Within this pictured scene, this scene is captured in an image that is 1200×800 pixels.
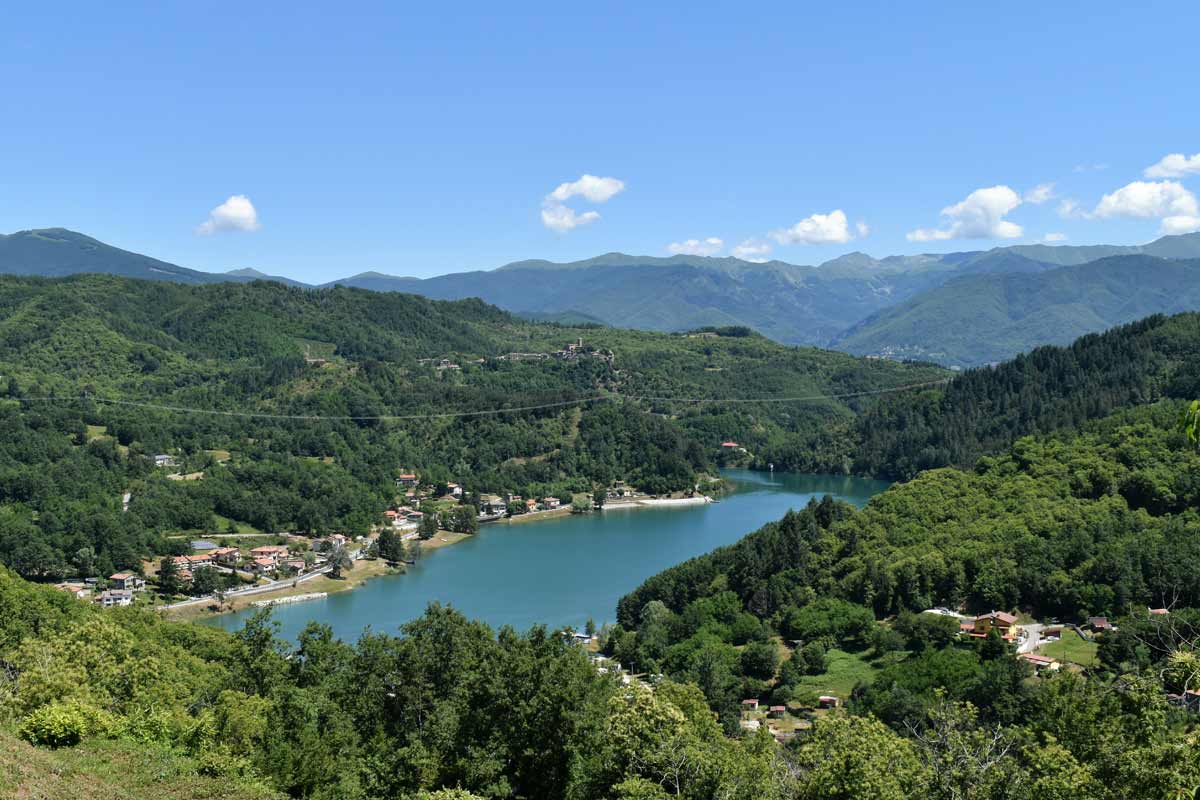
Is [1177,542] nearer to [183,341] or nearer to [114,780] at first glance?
[114,780]

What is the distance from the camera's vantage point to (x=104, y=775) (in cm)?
858

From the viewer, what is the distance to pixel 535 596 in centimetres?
3338

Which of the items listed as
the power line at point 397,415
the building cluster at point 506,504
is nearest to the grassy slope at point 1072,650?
the building cluster at point 506,504

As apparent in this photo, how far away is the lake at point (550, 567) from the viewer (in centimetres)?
3112

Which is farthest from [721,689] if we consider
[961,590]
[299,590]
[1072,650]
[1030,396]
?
[1030,396]

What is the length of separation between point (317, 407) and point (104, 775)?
5252 centimetres

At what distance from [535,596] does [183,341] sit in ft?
179

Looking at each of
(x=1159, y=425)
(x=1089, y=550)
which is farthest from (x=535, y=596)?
(x=1159, y=425)

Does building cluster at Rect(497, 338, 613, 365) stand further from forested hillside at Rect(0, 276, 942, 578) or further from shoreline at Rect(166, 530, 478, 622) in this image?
shoreline at Rect(166, 530, 478, 622)

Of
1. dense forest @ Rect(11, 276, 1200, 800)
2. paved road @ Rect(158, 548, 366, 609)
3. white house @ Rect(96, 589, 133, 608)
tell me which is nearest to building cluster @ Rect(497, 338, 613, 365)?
Answer: dense forest @ Rect(11, 276, 1200, 800)

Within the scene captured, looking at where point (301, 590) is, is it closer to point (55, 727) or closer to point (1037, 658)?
point (1037, 658)

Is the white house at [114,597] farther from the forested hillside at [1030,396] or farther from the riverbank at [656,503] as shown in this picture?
the forested hillside at [1030,396]

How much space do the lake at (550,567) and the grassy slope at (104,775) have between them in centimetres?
1617

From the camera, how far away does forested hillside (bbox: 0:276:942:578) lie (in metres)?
41.4
